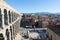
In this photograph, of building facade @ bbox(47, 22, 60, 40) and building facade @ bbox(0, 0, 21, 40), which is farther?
building facade @ bbox(47, 22, 60, 40)

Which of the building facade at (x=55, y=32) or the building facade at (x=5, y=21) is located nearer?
the building facade at (x=5, y=21)

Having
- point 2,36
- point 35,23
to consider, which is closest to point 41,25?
point 35,23

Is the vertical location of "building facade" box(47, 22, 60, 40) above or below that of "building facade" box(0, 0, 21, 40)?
below

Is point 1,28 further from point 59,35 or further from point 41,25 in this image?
point 41,25

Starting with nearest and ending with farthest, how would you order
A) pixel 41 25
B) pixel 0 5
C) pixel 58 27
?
1. pixel 0 5
2. pixel 58 27
3. pixel 41 25

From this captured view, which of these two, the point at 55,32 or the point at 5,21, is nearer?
the point at 5,21

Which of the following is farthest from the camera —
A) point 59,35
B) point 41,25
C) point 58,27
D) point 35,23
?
point 35,23

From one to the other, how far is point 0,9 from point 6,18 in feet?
5.70

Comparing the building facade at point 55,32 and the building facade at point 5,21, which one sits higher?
the building facade at point 5,21

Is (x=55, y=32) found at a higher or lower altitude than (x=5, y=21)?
lower

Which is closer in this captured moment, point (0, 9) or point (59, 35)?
point (0, 9)

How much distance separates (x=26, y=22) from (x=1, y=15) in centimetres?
4868

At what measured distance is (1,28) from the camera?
28.0 ft

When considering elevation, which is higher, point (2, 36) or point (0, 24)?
point (0, 24)
